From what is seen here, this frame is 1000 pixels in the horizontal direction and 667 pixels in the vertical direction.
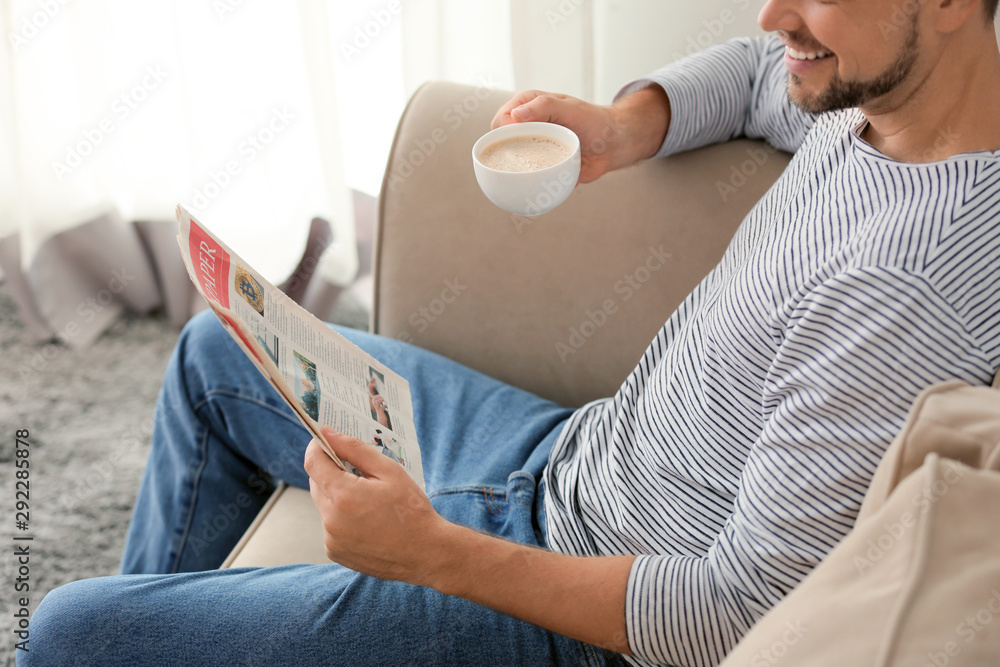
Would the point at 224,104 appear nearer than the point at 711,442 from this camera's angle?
No

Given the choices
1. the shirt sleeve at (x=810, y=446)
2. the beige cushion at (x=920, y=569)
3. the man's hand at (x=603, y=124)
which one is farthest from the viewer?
the man's hand at (x=603, y=124)

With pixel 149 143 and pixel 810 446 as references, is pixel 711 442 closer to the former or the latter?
pixel 810 446

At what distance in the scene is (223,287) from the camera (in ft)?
2.51

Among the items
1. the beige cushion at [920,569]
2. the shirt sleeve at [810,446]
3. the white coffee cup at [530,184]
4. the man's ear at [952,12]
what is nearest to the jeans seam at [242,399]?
the white coffee cup at [530,184]

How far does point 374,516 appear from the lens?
803 millimetres

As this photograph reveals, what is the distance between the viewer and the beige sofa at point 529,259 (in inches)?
44.2

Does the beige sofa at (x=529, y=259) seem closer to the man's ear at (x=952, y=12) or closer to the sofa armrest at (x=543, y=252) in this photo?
the sofa armrest at (x=543, y=252)

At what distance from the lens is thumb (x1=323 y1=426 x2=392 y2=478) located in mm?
809

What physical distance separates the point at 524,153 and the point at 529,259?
0.81 feet

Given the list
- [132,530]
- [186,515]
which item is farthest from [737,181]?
[132,530]

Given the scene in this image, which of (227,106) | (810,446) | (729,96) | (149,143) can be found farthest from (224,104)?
(810,446)

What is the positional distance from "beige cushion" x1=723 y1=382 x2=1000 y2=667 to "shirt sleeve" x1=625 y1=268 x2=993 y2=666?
83 mm

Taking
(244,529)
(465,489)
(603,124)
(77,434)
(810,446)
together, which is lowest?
(77,434)

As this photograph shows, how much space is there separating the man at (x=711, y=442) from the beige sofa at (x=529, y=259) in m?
0.07
